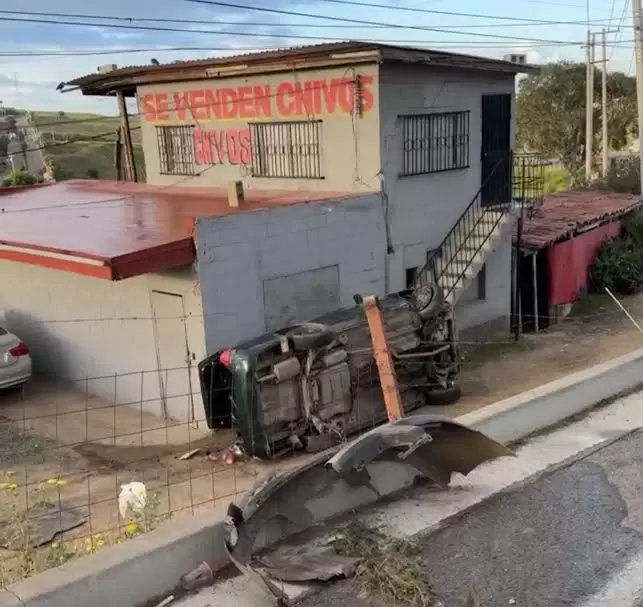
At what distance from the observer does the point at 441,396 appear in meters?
12.8

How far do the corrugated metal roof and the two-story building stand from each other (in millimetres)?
37

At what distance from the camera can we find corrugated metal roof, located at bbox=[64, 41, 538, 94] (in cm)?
1412

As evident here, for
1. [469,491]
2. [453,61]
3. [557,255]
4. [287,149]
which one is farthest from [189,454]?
[557,255]

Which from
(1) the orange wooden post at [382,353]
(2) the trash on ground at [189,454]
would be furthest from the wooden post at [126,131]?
(1) the orange wooden post at [382,353]

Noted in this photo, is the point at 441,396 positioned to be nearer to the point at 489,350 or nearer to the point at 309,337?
the point at 309,337

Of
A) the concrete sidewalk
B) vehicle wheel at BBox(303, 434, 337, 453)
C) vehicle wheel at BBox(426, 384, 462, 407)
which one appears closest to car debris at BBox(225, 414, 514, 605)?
the concrete sidewalk

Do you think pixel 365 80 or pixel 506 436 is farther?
pixel 365 80

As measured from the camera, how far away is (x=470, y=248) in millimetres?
16734

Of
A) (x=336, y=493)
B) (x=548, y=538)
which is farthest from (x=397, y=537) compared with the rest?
(x=548, y=538)

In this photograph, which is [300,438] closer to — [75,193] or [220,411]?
[220,411]

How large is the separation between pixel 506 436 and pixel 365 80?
9.31 meters

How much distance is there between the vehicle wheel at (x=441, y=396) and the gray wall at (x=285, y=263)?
2.42 meters

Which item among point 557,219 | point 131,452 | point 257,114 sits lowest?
point 131,452

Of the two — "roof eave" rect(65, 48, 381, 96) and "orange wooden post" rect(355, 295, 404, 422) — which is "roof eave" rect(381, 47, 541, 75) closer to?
"roof eave" rect(65, 48, 381, 96)
